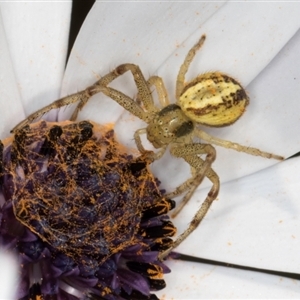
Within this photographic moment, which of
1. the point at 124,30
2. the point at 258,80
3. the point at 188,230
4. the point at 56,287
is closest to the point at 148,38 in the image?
the point at 124,30

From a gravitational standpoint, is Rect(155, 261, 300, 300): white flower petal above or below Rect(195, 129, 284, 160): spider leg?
below

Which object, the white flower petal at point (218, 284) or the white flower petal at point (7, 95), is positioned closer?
the white flower petal at point (7, 95)

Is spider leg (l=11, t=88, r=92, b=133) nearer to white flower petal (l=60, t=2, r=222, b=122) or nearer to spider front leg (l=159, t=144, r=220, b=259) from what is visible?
white flower petal (l=60, t=2, r=222, b=122)

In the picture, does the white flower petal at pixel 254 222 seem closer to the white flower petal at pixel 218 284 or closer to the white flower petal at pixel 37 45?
the white flower petal at pixel 218 284

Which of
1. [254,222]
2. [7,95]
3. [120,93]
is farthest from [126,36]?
[254,222]

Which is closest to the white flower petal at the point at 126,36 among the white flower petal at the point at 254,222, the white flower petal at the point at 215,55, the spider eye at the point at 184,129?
the white flower petal at the point at 215,55

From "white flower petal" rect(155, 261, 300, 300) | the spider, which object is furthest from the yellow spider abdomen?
"white flower petal" rect(155, 261, 300, 300)

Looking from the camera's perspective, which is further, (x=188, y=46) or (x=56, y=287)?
(x=188, y=46)

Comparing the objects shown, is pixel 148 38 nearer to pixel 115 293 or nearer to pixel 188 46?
pixel 188 46
